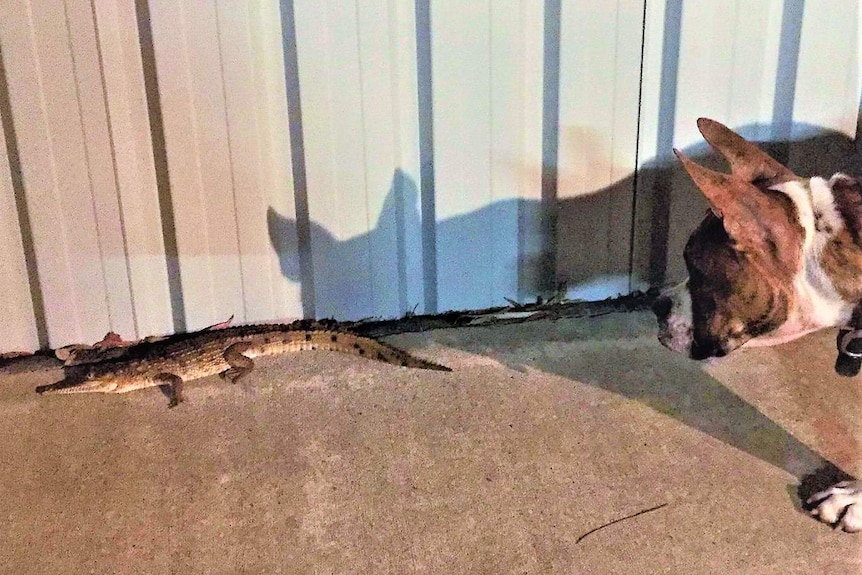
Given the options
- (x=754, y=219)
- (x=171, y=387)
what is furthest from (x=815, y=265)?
(x=171, y=387)

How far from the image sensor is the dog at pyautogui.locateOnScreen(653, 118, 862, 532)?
1.96 meters

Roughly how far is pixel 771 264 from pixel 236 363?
5.00 feet

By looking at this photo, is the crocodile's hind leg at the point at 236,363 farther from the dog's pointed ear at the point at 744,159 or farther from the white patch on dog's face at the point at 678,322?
the dog's pointed ear at the point at 744,159

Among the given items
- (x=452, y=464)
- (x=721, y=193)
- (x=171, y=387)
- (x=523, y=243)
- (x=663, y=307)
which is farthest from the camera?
(x=523, y=243)

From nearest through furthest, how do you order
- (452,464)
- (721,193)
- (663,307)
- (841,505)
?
(841,505) < (721,193) < (452,464) < (663,307)

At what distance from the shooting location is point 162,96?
2381mm

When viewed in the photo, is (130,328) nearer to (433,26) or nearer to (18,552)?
(18,552)

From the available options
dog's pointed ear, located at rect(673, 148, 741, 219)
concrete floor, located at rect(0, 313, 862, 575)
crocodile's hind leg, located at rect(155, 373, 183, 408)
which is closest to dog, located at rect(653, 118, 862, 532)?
dog's pointed ear, located at rect(673, 148, 741, 219)

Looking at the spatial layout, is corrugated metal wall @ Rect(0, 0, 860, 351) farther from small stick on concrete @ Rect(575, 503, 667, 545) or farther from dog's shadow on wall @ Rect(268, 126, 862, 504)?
small stick on concrete @ Rect(575, 503, 667, 545)

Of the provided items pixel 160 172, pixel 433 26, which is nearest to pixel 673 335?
pixel 433 26

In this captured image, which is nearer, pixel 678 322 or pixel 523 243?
pixel 678 322

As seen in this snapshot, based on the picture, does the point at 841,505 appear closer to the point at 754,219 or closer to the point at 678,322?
the point at 678,322

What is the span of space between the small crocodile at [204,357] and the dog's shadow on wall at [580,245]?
175 millimetres

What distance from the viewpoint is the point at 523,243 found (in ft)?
8.98
